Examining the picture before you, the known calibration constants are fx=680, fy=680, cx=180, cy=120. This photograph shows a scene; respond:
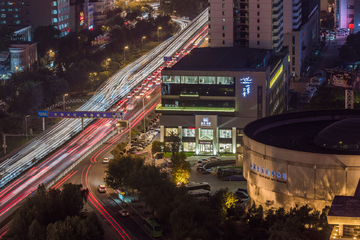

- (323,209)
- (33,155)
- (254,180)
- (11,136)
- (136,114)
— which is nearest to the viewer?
(323,209)

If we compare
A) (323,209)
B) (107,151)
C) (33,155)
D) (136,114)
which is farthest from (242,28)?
(323,209)

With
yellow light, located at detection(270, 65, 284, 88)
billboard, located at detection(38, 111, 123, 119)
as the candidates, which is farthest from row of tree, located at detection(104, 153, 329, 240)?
yellow light, located at detection(270, 65, 284, 88)

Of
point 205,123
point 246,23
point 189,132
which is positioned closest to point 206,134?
point 205,123

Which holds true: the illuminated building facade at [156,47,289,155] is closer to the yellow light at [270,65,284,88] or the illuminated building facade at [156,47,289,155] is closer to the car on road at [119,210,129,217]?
the yellow light at [270,65,284,88]

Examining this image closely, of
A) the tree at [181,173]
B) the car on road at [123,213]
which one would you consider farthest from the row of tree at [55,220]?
the tree at [181,173]

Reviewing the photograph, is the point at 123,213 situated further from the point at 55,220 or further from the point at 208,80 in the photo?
the point at 208,80

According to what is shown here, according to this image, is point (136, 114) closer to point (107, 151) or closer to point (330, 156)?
point (107, 151)

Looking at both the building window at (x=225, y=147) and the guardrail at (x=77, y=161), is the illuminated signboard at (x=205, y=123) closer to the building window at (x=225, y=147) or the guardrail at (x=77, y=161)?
the building window at (x=225, y=147)
